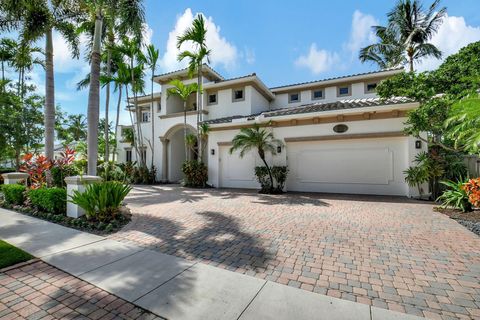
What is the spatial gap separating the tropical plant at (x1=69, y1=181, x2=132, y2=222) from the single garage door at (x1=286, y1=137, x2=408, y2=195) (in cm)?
846

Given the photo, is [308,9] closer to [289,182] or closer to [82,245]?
[289,182]

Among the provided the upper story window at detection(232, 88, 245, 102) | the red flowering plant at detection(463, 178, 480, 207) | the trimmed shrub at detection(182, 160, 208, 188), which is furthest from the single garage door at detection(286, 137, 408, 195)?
the upper story window at detection(232, 88, 245, 102)

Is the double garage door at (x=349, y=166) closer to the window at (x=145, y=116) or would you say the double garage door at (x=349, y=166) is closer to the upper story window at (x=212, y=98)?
the upper story window at (x=212, y=98)

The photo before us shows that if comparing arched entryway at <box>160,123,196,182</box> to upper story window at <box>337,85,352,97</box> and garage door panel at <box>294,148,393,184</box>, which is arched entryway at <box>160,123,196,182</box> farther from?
upper story window at <box>337,85,352,97</box>

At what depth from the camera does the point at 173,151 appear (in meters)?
17.4

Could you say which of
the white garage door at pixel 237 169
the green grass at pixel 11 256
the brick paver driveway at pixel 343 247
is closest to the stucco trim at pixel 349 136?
the white garage door at pixel 237 169

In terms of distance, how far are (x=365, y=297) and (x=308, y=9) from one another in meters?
10.0

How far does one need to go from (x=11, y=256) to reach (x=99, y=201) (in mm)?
2044

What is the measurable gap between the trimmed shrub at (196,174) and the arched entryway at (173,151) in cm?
275

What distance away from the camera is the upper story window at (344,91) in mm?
15602

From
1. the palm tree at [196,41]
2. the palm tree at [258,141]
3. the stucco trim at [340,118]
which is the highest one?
the palm tree at [196,41]

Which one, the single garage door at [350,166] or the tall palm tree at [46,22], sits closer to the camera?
the tall palm tree at [46,22]

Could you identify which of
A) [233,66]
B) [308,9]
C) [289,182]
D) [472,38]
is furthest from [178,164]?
[472,38]

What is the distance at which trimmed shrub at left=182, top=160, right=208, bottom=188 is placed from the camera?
13648 millimetres
